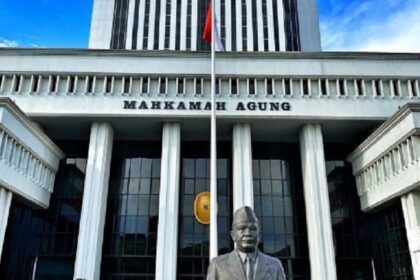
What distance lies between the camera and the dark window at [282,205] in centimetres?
2923

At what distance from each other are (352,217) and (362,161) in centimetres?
483

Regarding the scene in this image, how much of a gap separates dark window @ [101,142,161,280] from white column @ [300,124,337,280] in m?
11.9

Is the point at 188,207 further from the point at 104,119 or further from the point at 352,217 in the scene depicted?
the point at 352,217

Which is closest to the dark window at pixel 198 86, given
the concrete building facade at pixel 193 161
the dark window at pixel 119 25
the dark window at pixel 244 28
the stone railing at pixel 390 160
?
the concrete building facade at pixel 193 161

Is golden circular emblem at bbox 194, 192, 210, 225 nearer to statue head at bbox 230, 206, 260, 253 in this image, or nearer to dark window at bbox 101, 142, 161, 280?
dark window at bbox 101, 142, 161, 280

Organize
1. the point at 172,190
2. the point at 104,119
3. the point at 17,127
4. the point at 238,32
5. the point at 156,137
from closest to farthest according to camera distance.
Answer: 1. the point at 17,127
2. the point at 172,190
3. the point at 104,119
4. the point at 156,137
5. the point at 238,32

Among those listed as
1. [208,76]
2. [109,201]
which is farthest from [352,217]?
[109,201]

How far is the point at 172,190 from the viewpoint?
27.8 m

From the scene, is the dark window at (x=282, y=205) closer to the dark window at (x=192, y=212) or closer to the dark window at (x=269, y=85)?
the dark window at (x=192, y=212)

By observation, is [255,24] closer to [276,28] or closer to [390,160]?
[276,28]

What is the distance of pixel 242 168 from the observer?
28.8 metres

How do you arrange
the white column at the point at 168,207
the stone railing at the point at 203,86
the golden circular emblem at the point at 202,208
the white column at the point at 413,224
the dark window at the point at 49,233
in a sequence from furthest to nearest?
the stone railing at the point at 203,86 < the golden circular emblem at the point at 202,208 < the dark window at the point at 49,233 < the white column at the point at 168,207 < the white column at the point at 413,224

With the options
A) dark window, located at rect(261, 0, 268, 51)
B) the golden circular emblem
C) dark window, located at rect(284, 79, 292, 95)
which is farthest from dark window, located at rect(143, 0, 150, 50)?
the golden circular emblem

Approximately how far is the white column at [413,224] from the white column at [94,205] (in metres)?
20.8
